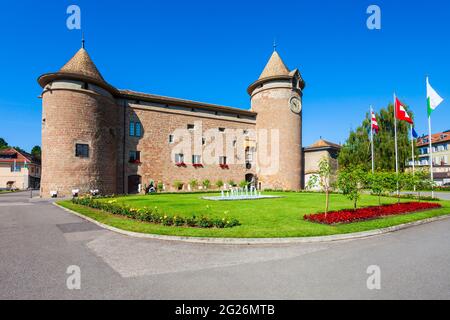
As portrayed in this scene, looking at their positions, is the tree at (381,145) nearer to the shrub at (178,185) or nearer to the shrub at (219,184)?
the shrub at (219,184)

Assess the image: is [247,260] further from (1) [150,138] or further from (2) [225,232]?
(1) [150,138]

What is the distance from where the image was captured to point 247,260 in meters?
6.02

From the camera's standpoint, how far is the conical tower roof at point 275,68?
A: 40.0 meters

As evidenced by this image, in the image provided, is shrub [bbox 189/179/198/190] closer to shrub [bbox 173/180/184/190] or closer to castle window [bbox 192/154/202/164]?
shrub [bbox 173/180/184/190]

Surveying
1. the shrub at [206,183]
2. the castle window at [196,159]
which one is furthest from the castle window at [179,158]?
the shrub at [206,183]

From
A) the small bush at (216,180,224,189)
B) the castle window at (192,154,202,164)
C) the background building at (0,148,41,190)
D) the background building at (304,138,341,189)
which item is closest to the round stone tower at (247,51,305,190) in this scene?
the small bush at (216,180,224,189)

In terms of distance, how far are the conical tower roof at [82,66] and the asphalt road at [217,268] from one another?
80.1ft

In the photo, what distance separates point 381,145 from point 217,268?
132 ft

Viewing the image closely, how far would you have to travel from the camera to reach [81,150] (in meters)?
27.1

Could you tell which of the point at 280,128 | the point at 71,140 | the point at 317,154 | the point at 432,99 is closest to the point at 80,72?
the point at 71,140

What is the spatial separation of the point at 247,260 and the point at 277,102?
118ft

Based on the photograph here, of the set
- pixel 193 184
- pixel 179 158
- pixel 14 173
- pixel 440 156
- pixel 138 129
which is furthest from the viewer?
pixel 440 156

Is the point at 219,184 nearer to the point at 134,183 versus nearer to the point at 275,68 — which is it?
the point at 134,183
